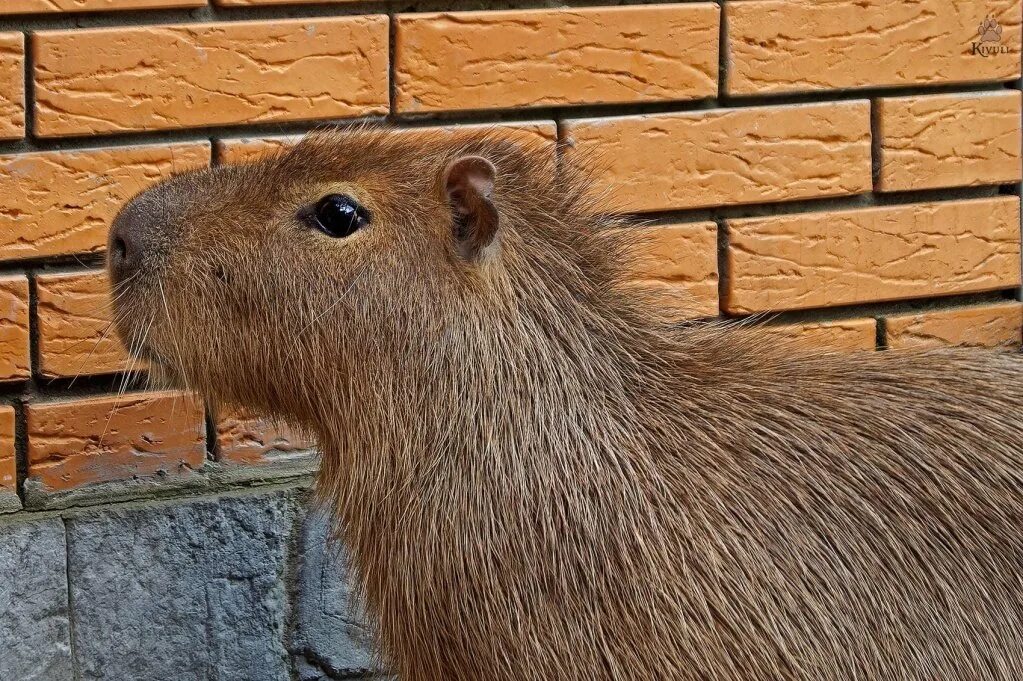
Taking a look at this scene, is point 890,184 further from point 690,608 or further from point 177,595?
point 177,595

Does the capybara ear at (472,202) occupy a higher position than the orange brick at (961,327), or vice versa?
the capybara ear at (472,202)

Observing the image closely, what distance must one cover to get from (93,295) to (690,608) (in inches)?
59.2

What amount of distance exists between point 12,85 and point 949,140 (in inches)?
89.0

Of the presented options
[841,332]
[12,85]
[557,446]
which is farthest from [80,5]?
[841,332]

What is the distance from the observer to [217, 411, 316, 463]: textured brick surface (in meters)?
3.09

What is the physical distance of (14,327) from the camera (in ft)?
9.56

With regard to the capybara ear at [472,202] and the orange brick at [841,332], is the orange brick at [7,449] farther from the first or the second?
the orange brick at [841,332]

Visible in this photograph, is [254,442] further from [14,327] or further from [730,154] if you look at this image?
[730,154]

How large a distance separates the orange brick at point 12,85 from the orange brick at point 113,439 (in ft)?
1.93

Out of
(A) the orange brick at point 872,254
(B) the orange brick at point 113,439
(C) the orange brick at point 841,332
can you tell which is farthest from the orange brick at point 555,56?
(B) the orange brick at point 113,439

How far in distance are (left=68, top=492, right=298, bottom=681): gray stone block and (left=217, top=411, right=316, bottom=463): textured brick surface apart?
0.31 ft

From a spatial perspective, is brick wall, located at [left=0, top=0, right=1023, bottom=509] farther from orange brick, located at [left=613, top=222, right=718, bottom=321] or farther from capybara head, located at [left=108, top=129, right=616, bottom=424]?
capybara head, located at [left=108, top=129, right=616, bottom=424]

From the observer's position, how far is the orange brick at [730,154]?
10.7ft

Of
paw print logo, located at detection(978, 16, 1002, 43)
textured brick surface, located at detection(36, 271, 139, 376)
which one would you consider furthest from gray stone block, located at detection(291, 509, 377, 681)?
paw print logo, located at detection(978, 16, 1002, 43)
